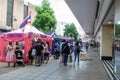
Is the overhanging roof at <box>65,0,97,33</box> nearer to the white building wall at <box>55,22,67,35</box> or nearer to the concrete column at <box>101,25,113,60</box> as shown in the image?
the concrete column at <box>101,25,113,60</box>

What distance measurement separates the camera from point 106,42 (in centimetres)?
2344

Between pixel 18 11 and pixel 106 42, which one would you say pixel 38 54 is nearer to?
pixel 106 42

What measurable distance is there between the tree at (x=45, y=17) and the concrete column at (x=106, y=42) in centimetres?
3211

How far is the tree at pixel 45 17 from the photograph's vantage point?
55594mm

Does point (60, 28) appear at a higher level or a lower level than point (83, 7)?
higher

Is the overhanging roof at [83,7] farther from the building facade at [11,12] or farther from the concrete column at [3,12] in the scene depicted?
the building facade at [11,12]

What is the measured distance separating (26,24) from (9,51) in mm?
3357

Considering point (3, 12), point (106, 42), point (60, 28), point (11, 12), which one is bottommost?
point (106, 42)

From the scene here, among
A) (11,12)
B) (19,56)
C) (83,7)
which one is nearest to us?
(19,56)

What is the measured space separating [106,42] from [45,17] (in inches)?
1291

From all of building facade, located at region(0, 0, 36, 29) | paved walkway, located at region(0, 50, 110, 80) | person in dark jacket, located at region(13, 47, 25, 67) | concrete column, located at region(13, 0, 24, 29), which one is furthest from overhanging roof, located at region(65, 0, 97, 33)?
concrete column, located at region(13, 0, 24, 29)

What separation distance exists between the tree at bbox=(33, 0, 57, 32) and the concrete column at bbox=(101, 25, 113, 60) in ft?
105

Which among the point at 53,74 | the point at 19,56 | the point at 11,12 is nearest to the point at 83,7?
the point at 19,56

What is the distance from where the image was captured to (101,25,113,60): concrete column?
23.3 m
